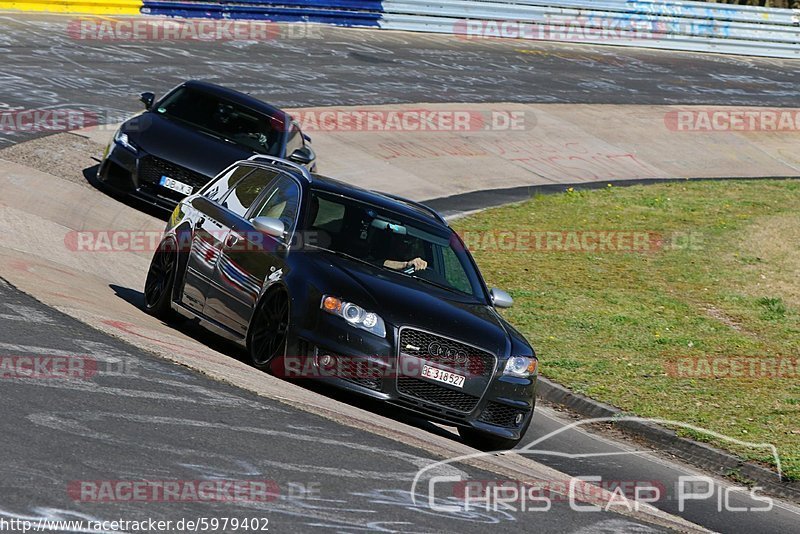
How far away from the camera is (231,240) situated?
415 inches

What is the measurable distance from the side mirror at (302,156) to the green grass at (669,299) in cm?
259

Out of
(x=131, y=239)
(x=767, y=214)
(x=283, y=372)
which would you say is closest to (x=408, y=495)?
(x=283, y=372)

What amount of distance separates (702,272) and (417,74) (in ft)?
47.9

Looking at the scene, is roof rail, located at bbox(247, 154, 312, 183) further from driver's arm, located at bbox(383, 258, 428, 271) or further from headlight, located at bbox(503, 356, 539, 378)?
headlight, located at bbox(503, 356, 539, 378)

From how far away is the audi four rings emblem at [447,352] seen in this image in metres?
9.24

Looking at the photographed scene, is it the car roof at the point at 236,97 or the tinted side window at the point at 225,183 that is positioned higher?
the tinted side window at the point at 225,183

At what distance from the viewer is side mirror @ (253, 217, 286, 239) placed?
9.97 meters

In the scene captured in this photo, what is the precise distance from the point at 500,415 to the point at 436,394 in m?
0.57

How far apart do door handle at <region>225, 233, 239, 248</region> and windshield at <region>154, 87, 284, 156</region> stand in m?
6.77
